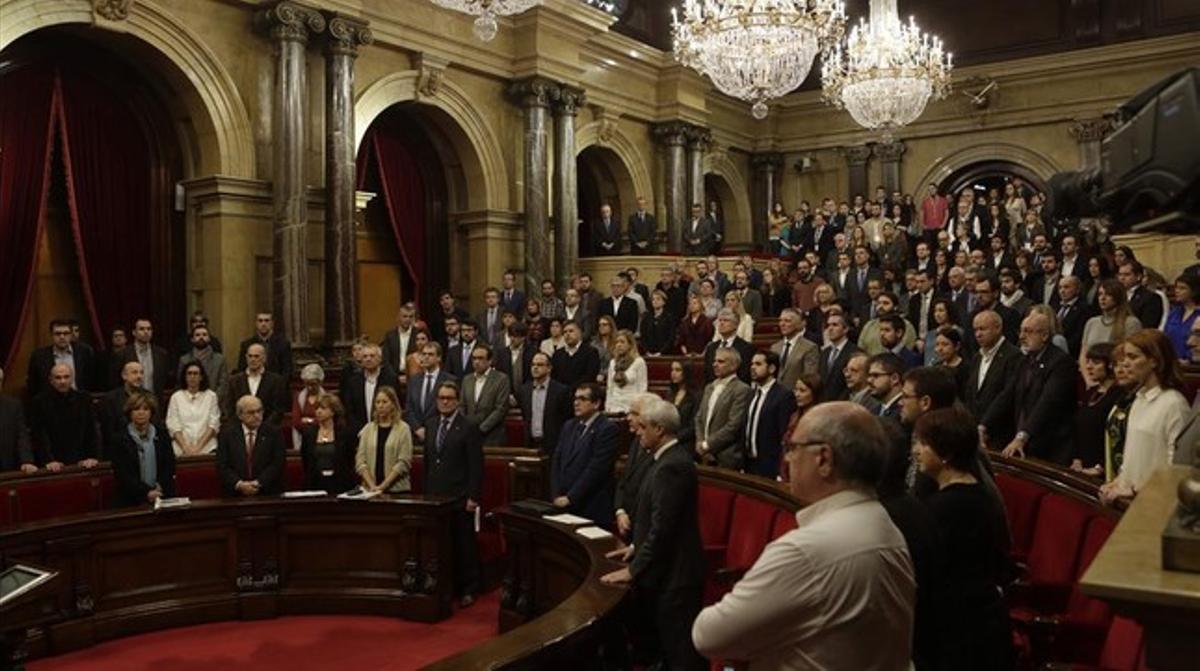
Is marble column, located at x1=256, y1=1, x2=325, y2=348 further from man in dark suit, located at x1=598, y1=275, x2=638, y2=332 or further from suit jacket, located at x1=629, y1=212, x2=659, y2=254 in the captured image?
suit jacket, located at x1=629, y1=212, x2=659, y2=254

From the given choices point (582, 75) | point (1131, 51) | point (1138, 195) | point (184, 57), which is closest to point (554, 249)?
point (582, 75)

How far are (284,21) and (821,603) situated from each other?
9276mm

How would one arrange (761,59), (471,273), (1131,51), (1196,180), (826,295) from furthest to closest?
1. (1131,51)
2. (471,273)
3. (761,59)
4. (826,295)
5. (1196,180)

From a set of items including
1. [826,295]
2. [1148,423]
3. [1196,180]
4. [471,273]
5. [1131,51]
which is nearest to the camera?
[1196,180]

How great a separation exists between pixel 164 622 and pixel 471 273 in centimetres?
791

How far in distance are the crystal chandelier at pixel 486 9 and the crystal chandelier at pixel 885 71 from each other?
4.72m

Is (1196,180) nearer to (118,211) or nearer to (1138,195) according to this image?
(1138,195)

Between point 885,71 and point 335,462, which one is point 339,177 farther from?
point 885,71

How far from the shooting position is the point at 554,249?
1327 centimetres

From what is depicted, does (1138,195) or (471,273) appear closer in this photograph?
(1138,195)

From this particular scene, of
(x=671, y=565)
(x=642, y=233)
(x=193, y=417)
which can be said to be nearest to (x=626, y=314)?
(x=642, y=233)

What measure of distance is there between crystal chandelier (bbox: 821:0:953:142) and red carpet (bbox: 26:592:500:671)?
808 cm

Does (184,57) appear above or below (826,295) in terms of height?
above

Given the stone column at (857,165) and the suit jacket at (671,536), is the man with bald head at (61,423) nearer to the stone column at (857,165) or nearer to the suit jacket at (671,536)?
the suit jacket at (671,536)
